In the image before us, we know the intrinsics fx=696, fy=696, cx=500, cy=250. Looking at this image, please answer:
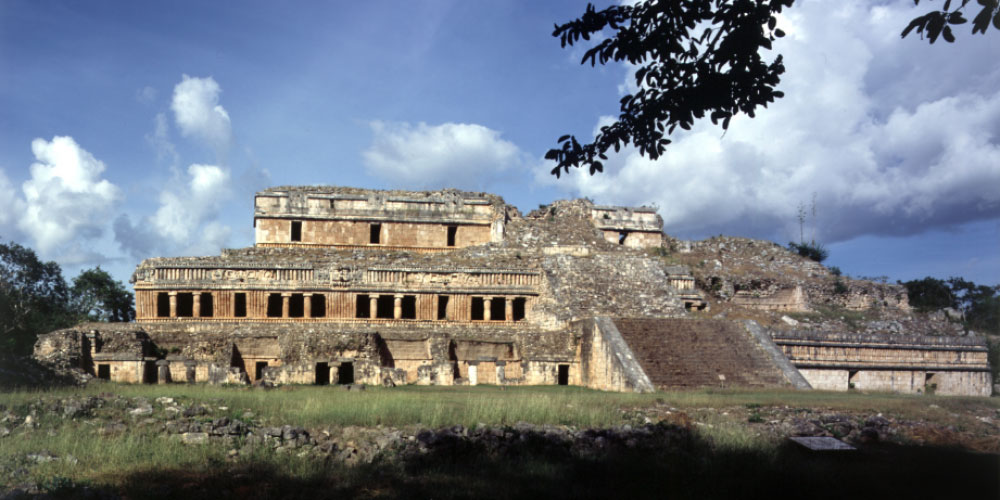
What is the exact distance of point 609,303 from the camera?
25484 millimetres

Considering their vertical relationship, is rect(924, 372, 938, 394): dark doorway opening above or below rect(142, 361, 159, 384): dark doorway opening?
below

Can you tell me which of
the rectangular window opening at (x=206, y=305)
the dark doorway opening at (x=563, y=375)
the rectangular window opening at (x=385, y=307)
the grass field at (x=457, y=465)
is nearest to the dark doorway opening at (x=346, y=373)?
the rectangular window opening at (x=385, y=307)

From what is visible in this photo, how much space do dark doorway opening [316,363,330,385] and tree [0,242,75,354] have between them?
20.0 m

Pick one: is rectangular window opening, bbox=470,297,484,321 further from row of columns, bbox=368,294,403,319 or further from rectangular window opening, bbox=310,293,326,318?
rectangular window opening, bbox=310,293,326,318

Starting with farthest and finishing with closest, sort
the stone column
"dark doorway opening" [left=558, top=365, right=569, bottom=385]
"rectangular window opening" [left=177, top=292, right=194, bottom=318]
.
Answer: "rectangular window opening" [left=177, top=292, right=194, bottom=318]
the stone column
"dark doorway opening" [left=558, top=365, right=569, bottom=385]

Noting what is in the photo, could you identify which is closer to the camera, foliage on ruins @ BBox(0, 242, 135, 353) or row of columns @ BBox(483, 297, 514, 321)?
row of columns @ BBox(483, 297, 514, 321)

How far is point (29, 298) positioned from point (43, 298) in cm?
71

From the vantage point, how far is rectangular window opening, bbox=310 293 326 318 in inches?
1043

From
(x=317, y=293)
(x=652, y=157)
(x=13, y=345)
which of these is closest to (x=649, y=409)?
(x=652, y=157)

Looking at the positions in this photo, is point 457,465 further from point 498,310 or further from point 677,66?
point 498,310

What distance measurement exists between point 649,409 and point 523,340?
970 cm

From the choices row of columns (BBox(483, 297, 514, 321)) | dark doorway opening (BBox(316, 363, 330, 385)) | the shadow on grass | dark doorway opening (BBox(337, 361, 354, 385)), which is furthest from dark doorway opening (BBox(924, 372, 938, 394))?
dark doorway opening (BBox(316, 363, 330, 385))

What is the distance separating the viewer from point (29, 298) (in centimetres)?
3722

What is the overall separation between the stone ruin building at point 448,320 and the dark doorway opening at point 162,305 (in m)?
0.05
